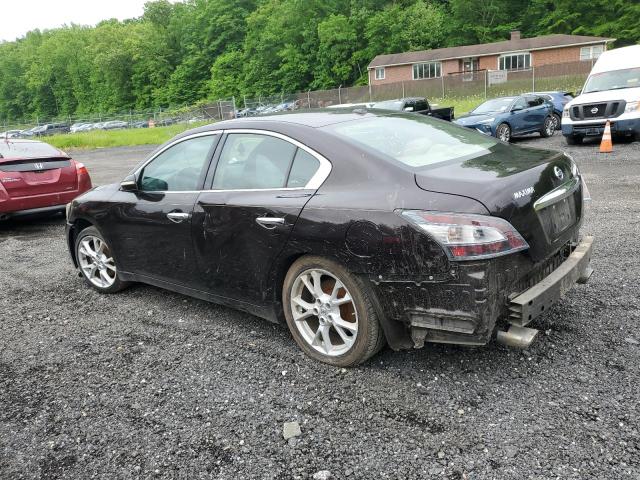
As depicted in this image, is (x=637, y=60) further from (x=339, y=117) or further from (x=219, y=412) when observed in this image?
(x=219, y=412)

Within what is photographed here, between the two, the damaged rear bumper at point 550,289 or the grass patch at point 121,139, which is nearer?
the damaged rear bumper at point 550,289

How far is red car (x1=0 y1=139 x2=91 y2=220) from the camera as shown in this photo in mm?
8070

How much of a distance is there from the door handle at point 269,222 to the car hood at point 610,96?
1214 cm

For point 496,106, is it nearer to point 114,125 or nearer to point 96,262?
point 96,262

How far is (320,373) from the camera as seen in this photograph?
3.42 metres

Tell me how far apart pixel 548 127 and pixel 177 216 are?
16.0 metres

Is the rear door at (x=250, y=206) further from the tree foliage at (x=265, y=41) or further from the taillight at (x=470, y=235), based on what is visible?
the tree foliage at (x=265, y=41)

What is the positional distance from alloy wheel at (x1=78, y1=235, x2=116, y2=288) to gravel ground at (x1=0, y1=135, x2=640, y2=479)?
64 centimetres

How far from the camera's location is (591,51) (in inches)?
1967

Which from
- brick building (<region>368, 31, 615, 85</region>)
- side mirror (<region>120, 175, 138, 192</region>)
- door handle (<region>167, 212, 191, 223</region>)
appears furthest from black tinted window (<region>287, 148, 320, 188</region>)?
brick building (<region>368, 31, 615, 85</region>)

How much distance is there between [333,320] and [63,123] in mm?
64486

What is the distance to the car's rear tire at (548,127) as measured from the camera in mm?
17125

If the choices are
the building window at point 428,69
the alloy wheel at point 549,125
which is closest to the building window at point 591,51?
the building window at point 428,69

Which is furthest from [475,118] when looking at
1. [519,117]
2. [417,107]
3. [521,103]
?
[417,107]
